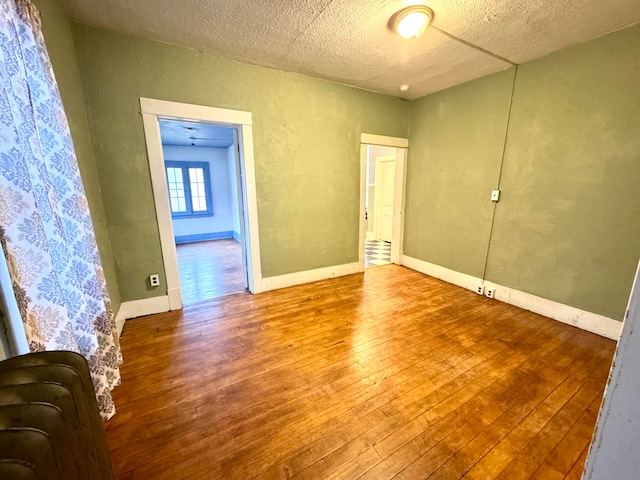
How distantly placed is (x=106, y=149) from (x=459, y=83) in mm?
3891

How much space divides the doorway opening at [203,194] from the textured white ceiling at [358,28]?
2.75 meters

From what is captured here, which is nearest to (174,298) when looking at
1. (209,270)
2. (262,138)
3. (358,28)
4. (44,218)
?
(209,270)

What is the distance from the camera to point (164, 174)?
2.50 meters

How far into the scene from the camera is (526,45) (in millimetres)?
2271

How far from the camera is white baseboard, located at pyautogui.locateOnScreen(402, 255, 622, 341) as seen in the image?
7.38 feet

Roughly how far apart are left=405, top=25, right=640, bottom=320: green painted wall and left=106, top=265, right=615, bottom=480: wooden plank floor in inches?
21.8

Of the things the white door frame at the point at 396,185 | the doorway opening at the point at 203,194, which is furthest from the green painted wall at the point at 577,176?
the doorway opening at the point at 203,194

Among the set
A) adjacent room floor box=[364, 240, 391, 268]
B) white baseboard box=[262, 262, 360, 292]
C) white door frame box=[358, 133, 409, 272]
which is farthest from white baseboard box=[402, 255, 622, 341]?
white baseboard box=[262, 262, 360, 292]

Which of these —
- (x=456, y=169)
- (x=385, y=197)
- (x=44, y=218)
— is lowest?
(x=385, y=197)

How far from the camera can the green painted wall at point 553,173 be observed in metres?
2.09

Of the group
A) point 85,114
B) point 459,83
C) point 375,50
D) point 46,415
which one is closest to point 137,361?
point 46,415

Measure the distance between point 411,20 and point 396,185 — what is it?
2.42 metres

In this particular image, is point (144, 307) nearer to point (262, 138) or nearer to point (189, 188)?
point (262, 138)

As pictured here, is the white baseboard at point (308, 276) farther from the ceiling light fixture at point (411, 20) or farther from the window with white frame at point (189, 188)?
the window with white frame at point (189, 188)
